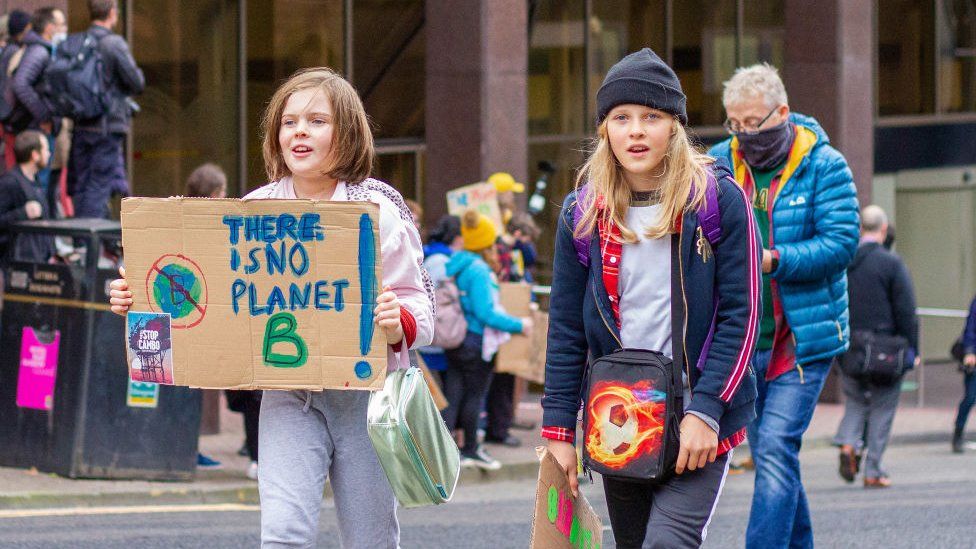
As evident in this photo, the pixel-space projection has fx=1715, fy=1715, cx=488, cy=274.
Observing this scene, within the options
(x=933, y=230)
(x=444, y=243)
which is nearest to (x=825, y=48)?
(x=933, y=230)

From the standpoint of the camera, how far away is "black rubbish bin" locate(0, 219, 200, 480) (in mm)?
9953

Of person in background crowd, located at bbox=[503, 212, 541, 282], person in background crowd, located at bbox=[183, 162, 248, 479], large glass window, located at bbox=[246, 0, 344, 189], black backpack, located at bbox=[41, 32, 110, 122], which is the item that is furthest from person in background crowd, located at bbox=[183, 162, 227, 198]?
large glass window, located at bbox=[246, 0, 344, 189]

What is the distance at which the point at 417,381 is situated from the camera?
4566 millimetres

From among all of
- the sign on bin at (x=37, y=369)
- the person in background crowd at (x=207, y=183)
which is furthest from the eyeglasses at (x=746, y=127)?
the sign on bin at (x=37, y=369)

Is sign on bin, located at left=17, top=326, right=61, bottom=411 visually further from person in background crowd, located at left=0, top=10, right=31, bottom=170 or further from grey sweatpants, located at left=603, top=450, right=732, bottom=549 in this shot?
grey sweatpants, located at left=603, top=450, right=732, bottom=549

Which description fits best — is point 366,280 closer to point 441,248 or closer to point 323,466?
point 323,466

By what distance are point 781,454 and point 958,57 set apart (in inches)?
674

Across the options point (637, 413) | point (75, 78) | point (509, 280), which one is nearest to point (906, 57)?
point (509, 280)

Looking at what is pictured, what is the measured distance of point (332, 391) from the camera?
470cm

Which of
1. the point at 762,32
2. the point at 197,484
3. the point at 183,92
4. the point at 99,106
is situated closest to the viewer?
the point at 197,484

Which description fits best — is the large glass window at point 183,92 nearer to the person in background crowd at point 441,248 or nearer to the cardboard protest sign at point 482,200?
the cardboard protest sign at point 482,200

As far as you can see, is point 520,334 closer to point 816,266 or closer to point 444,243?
point 444,243

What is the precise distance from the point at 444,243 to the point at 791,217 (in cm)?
549

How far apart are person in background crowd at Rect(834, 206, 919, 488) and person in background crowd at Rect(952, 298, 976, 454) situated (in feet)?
6.53
